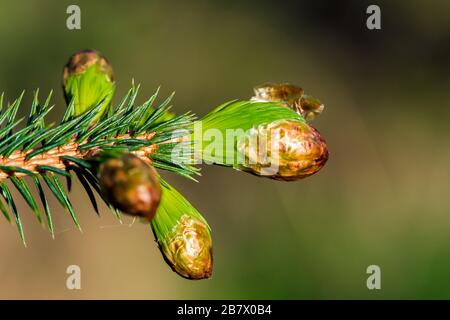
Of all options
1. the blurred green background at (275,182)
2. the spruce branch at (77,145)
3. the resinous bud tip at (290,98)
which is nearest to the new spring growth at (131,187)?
the spruce branch at (77,145)

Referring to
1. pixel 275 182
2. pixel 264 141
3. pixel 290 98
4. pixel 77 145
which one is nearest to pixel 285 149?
pixel 264 141

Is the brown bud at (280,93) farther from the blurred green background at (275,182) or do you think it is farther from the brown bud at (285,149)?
the blurred green background at (275,182)

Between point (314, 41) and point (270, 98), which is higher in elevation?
point (314, 41)

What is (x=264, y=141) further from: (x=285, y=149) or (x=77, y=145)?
(x=77, y=145)

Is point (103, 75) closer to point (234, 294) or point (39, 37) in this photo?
point (234, 294)

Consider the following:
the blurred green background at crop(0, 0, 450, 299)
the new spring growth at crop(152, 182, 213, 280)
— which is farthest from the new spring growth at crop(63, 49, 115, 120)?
the blurred green background at crop(0, 0, 450, 299)

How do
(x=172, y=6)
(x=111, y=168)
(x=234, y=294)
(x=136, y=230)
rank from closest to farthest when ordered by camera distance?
(x=111, y=168) < (x=234, y=294) < (x=136, y=230) < (x=172, y=6)

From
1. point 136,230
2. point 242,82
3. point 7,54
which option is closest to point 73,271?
point 136,230

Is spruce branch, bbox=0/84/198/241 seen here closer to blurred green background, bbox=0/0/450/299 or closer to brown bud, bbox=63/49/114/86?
brown bud, bbox=63/49/114/86
